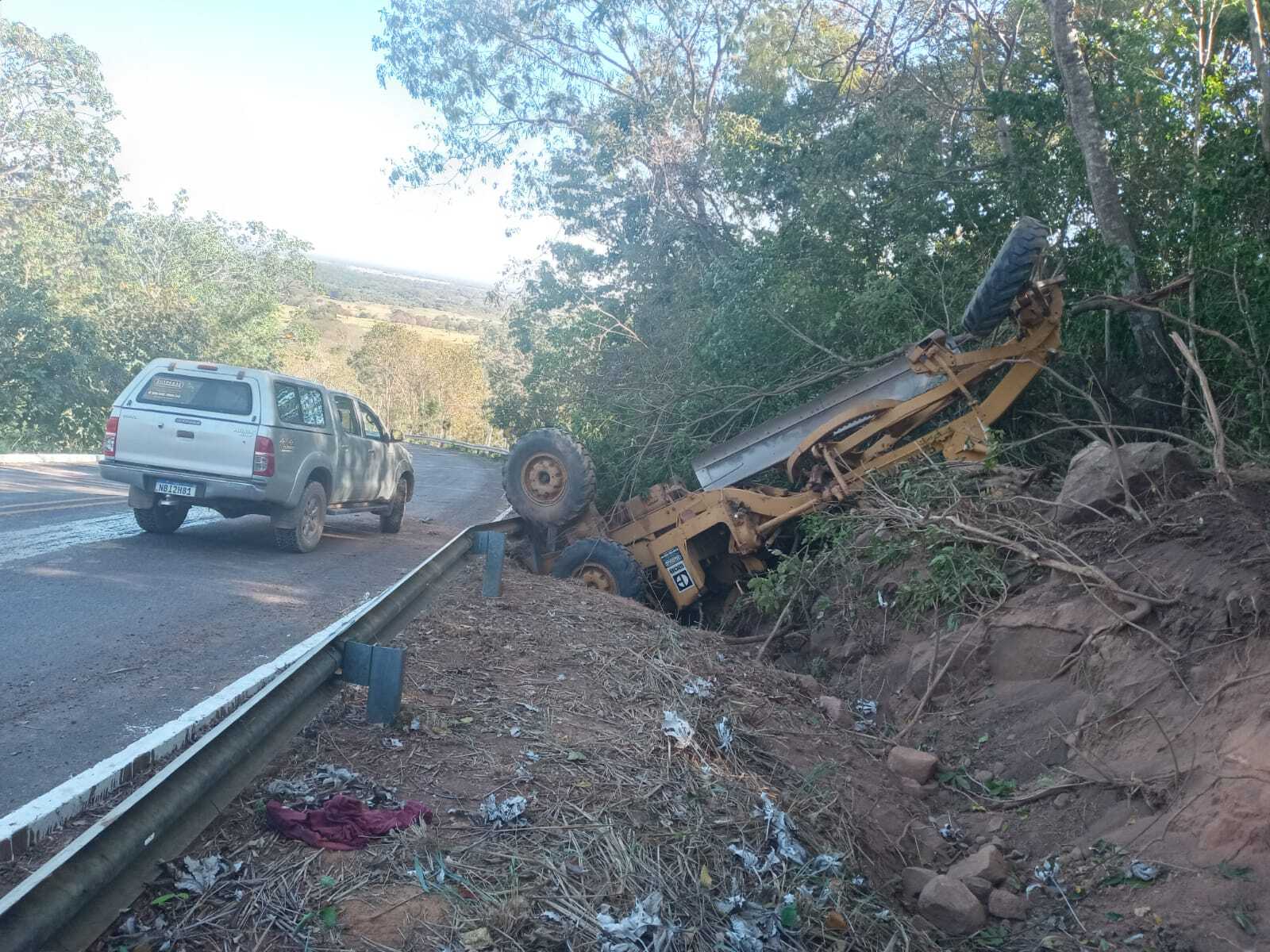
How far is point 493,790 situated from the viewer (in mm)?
3992

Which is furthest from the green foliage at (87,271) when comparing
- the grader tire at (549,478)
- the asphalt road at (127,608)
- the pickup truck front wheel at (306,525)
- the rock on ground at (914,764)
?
the rock on ground at (914,764)

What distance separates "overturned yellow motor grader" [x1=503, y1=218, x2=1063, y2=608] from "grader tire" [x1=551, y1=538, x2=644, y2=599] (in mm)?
11

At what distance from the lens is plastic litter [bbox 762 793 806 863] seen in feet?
12.6

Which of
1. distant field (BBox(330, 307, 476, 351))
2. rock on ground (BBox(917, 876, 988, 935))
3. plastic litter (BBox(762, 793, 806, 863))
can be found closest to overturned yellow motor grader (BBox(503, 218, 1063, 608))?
rock on ground (BBox(917, 876, 988, 935))

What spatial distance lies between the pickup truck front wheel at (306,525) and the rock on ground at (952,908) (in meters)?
8.59

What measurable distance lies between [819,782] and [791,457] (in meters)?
4.92

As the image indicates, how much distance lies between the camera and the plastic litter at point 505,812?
3684 mm

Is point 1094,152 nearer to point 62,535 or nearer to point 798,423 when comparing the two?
point 798,423

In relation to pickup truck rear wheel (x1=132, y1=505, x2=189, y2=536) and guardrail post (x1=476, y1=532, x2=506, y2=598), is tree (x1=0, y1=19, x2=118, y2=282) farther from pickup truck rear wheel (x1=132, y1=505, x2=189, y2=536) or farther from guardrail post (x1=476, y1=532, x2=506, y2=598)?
guardrail post (x1=476, y1=532, x2=506, y2=598)

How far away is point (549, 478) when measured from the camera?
11258 mm

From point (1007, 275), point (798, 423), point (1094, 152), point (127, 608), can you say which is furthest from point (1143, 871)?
point (1094, 152)

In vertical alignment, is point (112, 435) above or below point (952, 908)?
above

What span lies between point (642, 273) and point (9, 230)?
1962 centimetres

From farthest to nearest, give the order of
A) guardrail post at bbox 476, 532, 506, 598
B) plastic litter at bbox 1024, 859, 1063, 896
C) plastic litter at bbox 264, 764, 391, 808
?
guardrail post at bbox 476, 532, 506, 598 < plastic litter at bbox 1024, 859, 1063, 896 < plastic litter at bbox 264, 764, 391, 808
